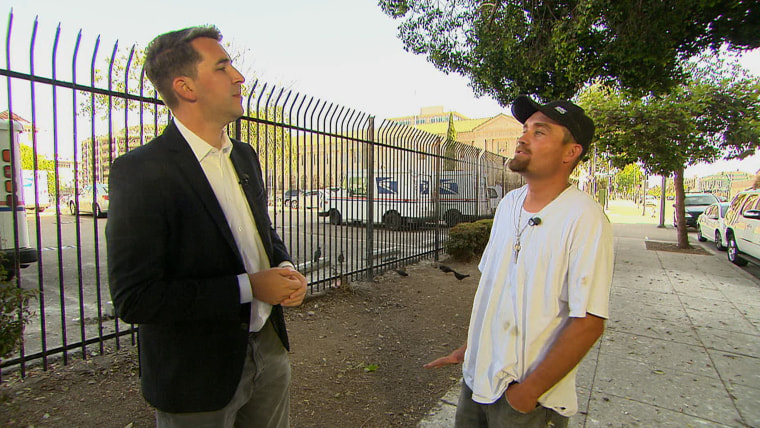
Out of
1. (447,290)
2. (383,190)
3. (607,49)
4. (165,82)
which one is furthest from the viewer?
(383,190)

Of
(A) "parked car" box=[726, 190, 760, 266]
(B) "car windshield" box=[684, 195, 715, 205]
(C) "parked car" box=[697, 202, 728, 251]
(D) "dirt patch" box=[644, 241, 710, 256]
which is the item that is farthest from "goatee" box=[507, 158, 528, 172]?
(B) "car windshield" box=[684, 195, 715, 205]

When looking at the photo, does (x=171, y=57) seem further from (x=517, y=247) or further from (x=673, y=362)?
(x=673, y=362)

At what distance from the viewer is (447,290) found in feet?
22.1

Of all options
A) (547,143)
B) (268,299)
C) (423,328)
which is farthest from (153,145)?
(423,328)

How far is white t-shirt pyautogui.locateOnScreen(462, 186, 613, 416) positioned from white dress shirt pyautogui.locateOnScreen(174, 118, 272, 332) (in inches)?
35.8

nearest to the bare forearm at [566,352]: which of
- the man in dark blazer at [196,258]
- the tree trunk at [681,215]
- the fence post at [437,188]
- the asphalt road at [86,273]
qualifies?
the man in dark blazer at [196,258]

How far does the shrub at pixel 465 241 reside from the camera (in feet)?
28.7

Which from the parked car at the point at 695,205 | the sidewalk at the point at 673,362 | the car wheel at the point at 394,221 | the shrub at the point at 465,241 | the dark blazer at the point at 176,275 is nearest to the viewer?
the dark blazer at the point at 176,275

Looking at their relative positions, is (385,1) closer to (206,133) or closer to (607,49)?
(607,49)

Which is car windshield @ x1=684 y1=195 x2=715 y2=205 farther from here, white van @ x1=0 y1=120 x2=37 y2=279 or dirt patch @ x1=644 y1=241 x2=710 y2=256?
white van @ x1=0 y1=120 x2=37 y2=279

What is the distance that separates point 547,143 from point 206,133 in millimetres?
1349

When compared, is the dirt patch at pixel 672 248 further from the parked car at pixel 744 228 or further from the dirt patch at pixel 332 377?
the dirt patch at pixel 332 377

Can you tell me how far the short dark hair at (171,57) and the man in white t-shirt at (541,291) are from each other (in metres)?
1.33

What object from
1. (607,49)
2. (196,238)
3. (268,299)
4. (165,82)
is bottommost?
(268,299)
